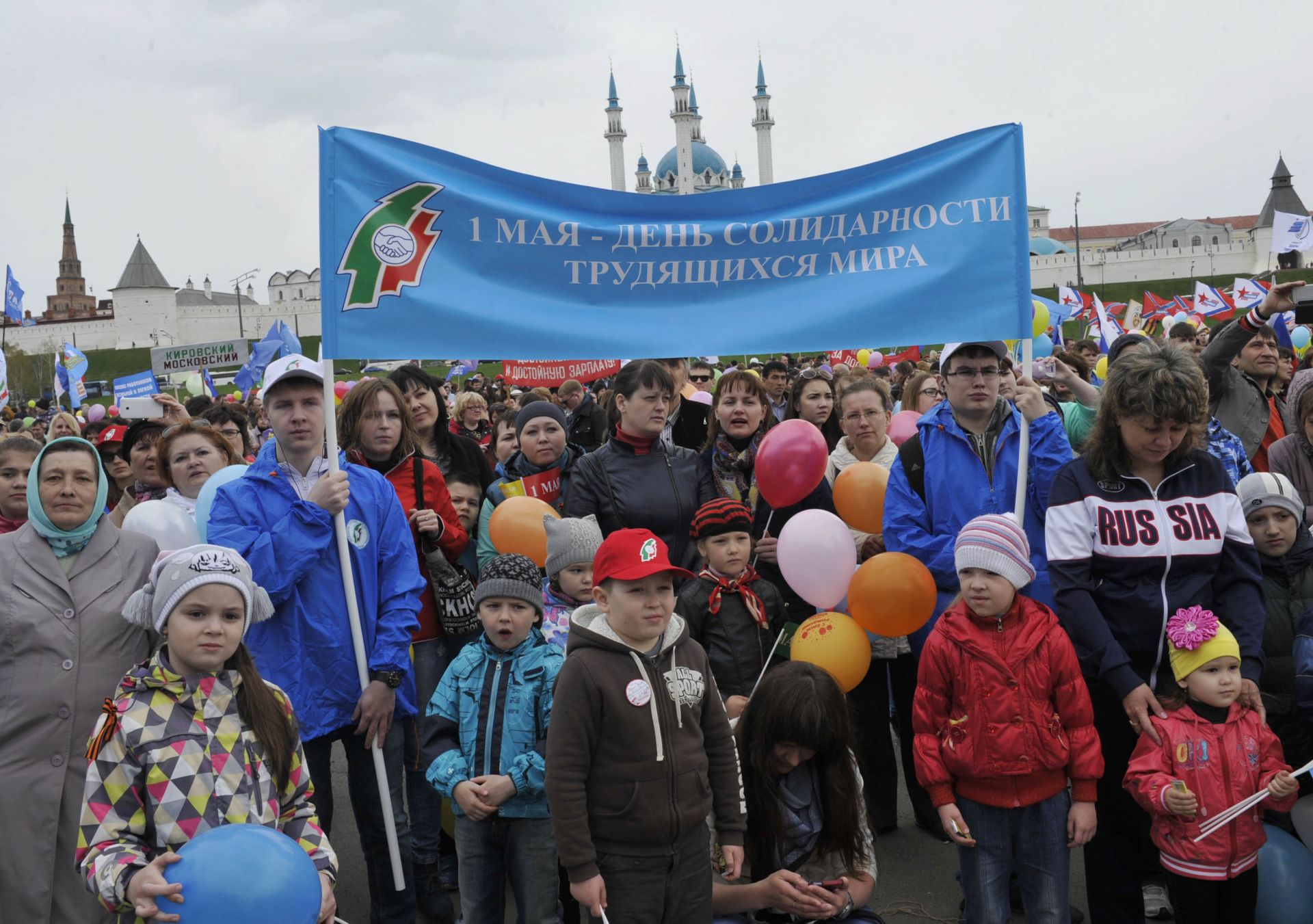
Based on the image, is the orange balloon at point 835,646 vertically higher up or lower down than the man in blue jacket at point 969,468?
lower down

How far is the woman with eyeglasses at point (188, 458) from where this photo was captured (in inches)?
182

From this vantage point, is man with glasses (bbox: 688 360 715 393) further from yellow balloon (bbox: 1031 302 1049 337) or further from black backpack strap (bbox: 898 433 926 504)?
black backpack strap (bbox: 898 433 926 504)

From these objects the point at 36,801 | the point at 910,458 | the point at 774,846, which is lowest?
the point at 774,846

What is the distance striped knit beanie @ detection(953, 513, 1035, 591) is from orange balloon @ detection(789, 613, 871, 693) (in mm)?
916

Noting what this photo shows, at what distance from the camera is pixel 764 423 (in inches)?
219

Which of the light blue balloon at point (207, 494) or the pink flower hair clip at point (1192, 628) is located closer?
the pink flower hair clip at point (1192, 628)

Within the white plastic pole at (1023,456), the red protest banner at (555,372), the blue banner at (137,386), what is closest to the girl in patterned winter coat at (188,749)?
the white plastic pole at (1023,456)

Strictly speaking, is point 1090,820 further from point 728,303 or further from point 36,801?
point 36,801

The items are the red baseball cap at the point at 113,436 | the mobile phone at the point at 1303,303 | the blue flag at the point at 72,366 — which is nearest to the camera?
the mobile phone at the point at 1303,303

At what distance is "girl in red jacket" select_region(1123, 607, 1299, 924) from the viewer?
330 centimetres

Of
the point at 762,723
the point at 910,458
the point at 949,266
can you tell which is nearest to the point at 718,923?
the point at 762,723

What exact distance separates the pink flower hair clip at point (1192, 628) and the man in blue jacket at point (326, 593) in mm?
2559

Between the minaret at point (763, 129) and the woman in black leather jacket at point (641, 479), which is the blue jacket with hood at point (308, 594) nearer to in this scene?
the woman in black leather jacket at point (641, 479)

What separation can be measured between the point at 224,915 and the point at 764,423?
3.69 m
